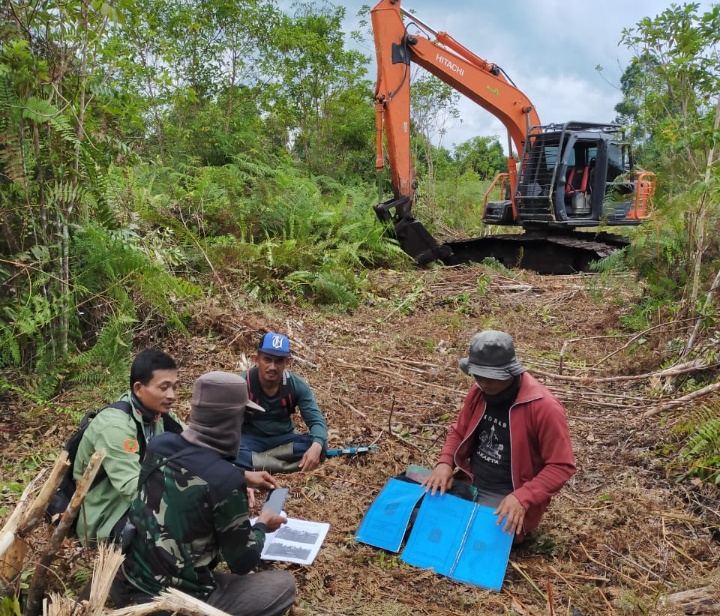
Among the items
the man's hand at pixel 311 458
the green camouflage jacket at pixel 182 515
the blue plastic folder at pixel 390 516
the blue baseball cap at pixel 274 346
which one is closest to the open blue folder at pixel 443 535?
the blue plastic folder at pixel 390 516

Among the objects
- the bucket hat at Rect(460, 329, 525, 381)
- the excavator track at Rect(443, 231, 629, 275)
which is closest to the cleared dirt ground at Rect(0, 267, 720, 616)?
the bucket hat at Rect(460, 329, 525, 381)

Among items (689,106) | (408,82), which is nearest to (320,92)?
(408,82)

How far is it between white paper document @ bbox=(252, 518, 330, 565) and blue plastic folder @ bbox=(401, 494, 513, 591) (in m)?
0.49

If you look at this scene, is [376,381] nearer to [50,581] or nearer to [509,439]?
[509,439]

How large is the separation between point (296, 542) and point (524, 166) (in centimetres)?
943

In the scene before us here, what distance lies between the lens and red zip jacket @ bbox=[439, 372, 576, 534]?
10.4 feet

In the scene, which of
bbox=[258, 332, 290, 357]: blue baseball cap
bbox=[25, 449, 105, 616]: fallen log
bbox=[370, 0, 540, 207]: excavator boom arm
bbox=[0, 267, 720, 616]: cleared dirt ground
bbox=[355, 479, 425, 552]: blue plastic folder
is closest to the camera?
bbox=[25, 449, 105, 616]: fallen log

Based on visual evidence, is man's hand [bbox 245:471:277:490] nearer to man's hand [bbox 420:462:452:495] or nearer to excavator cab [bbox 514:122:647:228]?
man's hand [bbox 420:462:452:495]

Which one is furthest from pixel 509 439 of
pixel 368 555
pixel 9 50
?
pixel 9 50

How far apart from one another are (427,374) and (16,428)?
11.7 feet

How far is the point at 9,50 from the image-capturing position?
4.33 m

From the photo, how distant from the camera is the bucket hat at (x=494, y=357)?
3.20 m

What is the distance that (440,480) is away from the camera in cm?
351

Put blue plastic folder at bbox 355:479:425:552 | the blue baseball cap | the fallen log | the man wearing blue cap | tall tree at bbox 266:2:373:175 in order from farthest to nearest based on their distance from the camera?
1. tall tree at bbox 266:2:373:175
2. the man wearing blue cap
3. the blue baseball cap
4. blue plastic folder at bbox 355:479:425:552
5. the fallen log
